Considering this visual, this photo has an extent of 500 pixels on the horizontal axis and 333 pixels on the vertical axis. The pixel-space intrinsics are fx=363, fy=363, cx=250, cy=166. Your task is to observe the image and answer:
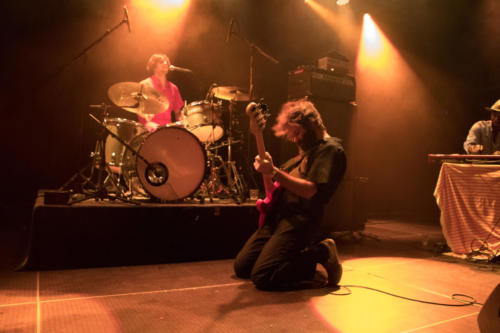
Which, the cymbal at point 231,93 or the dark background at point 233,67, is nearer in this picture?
the cymbal at point 231,93

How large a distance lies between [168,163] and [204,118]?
968 millimetres

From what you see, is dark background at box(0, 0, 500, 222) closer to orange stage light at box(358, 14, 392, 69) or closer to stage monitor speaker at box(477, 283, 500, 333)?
orange stage light at box(358, 14, 392, 69)

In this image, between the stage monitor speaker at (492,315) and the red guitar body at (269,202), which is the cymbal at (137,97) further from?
the stage monitor speaker at (492,315)

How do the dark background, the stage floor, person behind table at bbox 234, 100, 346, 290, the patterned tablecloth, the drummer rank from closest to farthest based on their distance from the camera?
the stage floor, person behind table at bbox 234, 100, 346, 290, the patterned tablecloth, the drummer, the dark background

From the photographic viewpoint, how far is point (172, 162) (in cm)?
371

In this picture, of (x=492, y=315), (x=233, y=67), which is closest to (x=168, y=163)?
(x=492, y=315)

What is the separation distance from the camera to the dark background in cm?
494

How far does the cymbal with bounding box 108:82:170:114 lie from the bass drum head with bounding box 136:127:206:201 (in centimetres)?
41

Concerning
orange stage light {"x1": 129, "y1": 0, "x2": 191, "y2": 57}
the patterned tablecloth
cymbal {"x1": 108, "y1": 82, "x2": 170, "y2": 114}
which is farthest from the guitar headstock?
orange stage light {"x1": 129, "y1": 0, "x2": 191, "y2": 57}

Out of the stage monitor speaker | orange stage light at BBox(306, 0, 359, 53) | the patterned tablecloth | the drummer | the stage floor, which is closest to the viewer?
the stage monitor speaker

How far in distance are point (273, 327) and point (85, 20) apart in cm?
504

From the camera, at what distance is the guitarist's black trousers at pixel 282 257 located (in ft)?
8.52

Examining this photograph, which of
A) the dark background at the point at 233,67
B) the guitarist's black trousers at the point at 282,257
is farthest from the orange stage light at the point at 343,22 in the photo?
the guitarist's black trousers at the point at 282,257

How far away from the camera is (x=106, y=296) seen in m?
2.40
